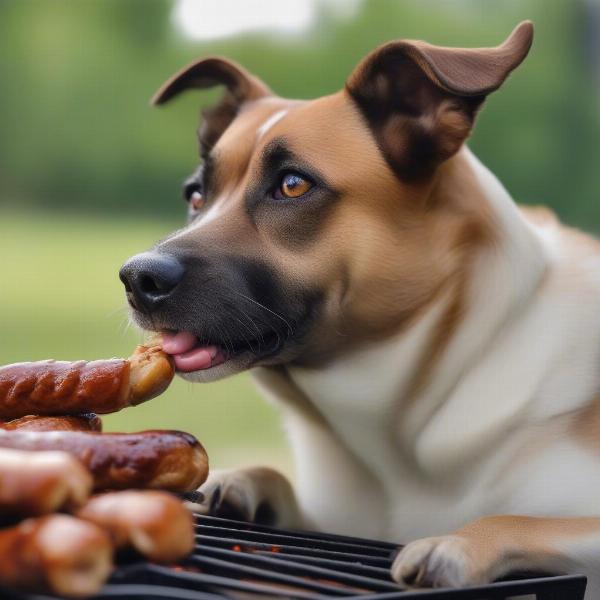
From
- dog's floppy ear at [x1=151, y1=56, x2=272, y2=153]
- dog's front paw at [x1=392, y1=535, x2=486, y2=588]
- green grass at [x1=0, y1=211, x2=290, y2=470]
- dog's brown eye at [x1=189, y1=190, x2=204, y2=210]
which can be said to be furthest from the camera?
green grass at [x1=0, y1=211, x2=290, y2=470]

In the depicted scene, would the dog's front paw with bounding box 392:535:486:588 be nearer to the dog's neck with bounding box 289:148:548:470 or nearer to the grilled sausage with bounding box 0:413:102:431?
the dog's neck with bounding box 289:148:548:470

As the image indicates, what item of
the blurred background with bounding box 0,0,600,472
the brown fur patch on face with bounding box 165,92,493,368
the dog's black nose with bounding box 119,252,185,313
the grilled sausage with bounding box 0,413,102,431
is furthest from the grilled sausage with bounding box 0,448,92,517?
the blurred background with bounding box 0,0,600,472

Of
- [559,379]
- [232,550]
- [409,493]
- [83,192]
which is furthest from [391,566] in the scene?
[83,192]

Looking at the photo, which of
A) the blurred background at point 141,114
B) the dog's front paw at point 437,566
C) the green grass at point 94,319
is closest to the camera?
the dog's front paw at point 437,566

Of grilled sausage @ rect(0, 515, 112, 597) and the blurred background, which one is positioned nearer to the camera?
grilled sausage @ rect(0, 515, 112, 597)

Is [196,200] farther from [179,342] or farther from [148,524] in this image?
[148,524]

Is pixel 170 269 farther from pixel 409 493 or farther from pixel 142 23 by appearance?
pixel 142 23

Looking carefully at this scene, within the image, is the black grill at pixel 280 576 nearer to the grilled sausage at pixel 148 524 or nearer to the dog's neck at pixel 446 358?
the grilled sausage at pixel 148 524

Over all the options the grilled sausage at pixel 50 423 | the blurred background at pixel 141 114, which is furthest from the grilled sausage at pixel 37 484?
the blurred background at pixel 141 114
